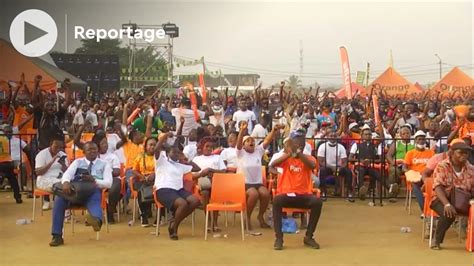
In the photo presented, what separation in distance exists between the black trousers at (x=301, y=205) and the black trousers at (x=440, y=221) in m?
1.28

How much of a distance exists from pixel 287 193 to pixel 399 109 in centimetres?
885

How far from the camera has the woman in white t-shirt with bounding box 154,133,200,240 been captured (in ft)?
22.4

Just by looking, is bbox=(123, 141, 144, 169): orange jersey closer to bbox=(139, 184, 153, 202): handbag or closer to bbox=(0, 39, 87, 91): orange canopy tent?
bbox=(139, 184, 153, 202): handbag

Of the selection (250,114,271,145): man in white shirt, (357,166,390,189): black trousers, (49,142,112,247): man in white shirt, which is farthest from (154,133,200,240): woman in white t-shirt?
(357,166,390,189): black trousers

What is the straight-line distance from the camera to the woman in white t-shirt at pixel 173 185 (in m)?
6.83

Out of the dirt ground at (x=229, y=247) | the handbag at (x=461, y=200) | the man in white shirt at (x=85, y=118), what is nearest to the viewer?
the dirt ground at (x=229, y=247)

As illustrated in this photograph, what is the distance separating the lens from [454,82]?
28.1 meters

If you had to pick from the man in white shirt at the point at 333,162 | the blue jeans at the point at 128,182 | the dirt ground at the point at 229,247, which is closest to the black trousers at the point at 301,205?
the dirt ground at the point at 229,247

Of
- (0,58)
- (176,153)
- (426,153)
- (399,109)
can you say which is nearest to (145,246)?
(176,153)

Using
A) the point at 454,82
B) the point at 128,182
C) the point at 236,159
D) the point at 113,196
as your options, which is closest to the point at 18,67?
the point at 128,182

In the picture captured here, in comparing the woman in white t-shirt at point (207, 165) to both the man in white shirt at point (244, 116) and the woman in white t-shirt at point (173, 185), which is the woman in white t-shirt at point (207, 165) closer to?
the woman in white t-shirt at point (173, 185)

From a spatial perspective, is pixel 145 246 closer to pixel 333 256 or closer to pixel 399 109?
pixel 333 256

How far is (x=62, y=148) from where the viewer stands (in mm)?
7766

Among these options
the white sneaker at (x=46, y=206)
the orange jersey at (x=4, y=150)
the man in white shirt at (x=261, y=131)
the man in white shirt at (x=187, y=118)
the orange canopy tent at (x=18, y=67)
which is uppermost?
the orange canopy tent at (x=18, y=67)
